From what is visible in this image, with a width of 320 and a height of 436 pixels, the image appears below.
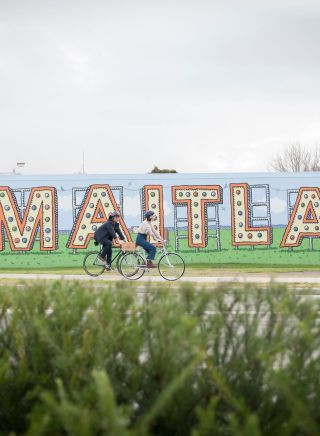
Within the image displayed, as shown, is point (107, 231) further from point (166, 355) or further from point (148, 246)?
point (166, 355)

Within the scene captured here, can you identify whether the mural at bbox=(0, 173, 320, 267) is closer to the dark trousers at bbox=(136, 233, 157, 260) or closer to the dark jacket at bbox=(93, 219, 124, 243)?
the dark jacket at bbox=(93, 219, 124, 243)

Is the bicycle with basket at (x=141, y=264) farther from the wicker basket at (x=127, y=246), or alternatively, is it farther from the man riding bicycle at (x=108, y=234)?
the man riding bicycle at (x=108, y=234)

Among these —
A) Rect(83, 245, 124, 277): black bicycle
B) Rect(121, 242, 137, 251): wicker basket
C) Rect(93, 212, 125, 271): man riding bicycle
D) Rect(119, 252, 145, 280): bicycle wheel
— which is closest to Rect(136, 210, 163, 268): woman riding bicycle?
Rect(121, 242, 137, 251): wicker basket

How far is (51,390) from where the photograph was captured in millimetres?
3371

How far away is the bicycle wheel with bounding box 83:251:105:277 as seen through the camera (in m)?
18.0

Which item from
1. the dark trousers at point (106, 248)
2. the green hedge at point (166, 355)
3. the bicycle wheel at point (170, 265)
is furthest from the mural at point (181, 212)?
the green hedge at point (166, 355)

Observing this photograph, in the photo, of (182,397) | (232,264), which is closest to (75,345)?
(182,397)

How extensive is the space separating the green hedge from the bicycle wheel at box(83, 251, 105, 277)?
554 inches

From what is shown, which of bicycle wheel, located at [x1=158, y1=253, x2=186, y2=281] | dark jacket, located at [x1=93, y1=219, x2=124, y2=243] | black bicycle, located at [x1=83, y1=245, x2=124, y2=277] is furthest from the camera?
black bicycle, located at [x1=83, y1=245, x2=124, y2=277]

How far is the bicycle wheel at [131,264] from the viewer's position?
1717cm

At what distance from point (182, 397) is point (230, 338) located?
1.64ft

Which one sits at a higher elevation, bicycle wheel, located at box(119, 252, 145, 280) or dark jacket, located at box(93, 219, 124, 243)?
dark jacket, located at box(93, 219, 124, 243)

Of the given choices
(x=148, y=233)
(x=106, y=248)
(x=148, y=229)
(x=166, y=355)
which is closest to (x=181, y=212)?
(x=106, y=248)

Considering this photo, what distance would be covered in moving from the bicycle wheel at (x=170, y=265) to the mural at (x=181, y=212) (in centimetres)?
587
